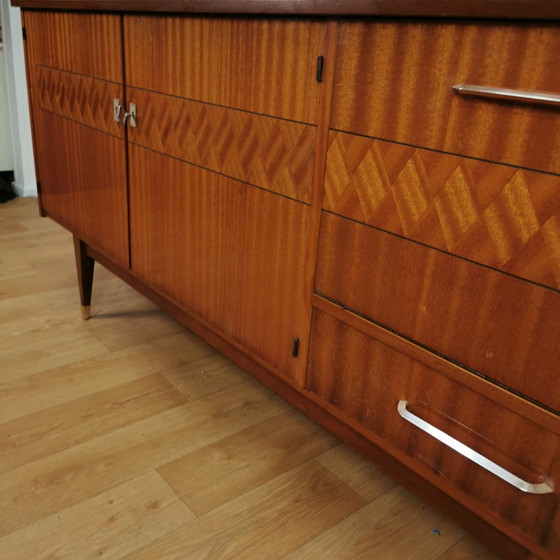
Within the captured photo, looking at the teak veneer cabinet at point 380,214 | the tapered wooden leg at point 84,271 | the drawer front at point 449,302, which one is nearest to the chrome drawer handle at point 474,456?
the teak veneer cabinet at point 380,214

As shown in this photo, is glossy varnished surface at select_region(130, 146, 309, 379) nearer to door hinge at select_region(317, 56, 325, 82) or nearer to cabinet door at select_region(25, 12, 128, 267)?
cabinet door at select_region(25, 12, 128, 267)

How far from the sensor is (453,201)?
830mm

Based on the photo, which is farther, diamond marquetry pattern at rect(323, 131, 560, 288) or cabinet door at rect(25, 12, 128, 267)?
cabinet door at rect(25, 12, 128, 267)

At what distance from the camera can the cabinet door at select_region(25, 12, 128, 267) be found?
1.51 m

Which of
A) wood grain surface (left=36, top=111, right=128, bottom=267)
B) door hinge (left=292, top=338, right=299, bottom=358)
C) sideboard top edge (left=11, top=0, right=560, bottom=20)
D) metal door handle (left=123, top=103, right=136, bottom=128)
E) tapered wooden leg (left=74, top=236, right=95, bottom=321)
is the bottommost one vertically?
tapered wooden leg (left=74, top=236, right=95, bottom=321)

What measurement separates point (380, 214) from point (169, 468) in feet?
2.55

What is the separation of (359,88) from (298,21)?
0.17m

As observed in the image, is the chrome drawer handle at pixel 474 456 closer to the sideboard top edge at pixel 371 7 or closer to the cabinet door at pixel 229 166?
the cabinet door at pixel 229 166

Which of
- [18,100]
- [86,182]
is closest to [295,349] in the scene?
[86,182]

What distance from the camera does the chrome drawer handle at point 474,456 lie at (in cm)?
81

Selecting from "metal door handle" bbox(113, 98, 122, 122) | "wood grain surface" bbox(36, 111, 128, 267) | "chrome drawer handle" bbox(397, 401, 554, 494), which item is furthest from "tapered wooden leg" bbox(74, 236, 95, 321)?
"chrome drawer handle" bbox(397, 401, 554, 494)

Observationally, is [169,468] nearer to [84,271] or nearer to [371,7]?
[84,271]

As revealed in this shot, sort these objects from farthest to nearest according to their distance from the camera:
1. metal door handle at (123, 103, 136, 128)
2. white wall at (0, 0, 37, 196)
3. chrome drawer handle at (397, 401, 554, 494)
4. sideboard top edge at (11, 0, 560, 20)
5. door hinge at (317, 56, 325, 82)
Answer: white wall at (0, 0, 37, 196), metal door handle at (123, 103, 136, 128), door hinge at (317, 56, 325, 82), chrome drawer handle at (397, 401, 554, 494), sideboard top edge at (11, 0, 560, 20)

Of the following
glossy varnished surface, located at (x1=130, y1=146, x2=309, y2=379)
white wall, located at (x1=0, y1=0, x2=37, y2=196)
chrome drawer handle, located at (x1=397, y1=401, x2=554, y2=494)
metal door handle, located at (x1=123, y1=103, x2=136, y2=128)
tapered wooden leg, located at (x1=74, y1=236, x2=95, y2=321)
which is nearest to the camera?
chrome drawer handle, located at (x1=397, y1=401, x2=554, y2=494)
